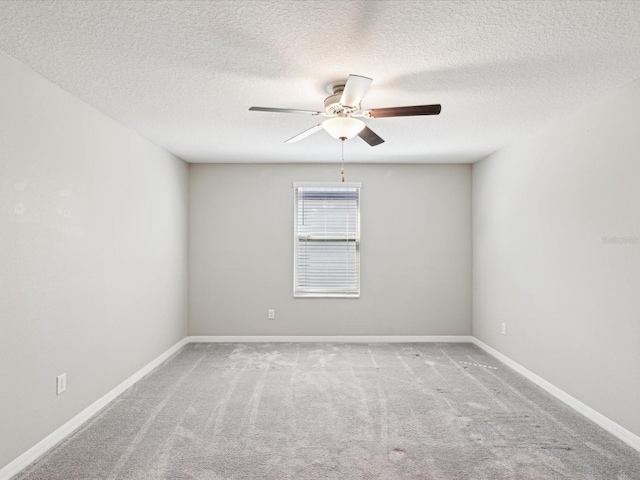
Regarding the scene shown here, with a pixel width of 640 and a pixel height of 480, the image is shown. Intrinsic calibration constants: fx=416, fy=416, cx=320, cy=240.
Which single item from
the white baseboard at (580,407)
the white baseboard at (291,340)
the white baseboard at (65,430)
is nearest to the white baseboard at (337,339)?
the white baseboard at (291,340)

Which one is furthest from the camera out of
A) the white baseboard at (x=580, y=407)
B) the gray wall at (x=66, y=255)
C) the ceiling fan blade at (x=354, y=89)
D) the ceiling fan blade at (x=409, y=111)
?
the white baseboard at (x=580, y=407)

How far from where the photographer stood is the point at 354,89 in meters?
2.35

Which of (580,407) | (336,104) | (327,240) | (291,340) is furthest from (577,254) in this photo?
(291,340)

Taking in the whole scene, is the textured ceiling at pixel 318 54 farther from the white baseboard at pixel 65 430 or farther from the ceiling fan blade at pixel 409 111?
the white baseboard at pixel 65 430

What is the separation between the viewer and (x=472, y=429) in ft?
9.20

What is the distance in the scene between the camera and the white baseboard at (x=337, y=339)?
5355mm

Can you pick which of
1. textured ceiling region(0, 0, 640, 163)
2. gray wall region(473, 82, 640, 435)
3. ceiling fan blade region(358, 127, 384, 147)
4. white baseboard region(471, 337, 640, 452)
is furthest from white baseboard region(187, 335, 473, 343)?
ceiling fan blade region(358, 127, 384, 147)

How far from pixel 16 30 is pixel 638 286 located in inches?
148

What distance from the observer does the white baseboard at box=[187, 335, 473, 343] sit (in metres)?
5.36

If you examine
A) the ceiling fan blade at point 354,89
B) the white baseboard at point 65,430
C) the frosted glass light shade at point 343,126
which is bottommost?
the white baseboard at point 65,430

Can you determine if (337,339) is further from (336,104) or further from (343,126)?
(336,104)

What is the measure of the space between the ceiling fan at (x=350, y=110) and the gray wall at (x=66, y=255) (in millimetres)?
1342

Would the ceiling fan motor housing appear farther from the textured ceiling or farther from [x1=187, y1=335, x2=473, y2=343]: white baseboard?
[x1=187, y1=335, x2=473, y2=343]: white baseboard

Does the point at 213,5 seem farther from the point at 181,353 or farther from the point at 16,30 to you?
the point at 181,353
